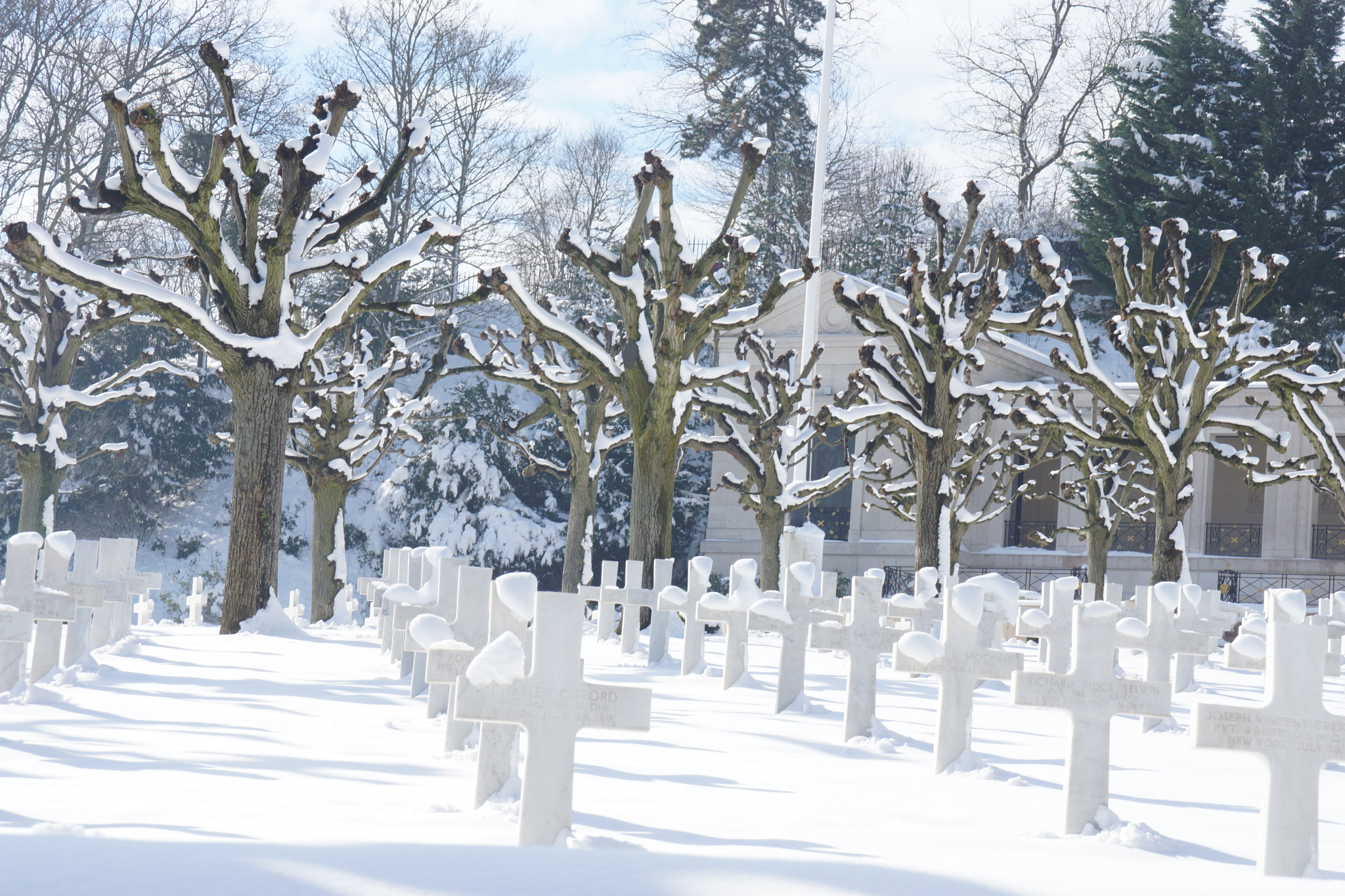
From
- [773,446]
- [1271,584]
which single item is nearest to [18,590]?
[773,446]

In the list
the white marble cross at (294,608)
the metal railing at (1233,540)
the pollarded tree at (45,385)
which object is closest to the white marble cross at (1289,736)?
the white marble cross at (294,608)

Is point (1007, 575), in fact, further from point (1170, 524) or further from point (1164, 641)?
point (1164, 641)

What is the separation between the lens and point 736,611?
7.77 m

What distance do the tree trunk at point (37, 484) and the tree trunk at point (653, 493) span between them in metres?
9.54

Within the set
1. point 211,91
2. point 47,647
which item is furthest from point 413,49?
point 47,647

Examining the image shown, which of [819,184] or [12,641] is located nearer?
[12,641]

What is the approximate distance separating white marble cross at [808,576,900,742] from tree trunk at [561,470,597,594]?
12.8 meters

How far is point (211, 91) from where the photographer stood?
2559cm

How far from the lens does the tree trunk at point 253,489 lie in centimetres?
1116

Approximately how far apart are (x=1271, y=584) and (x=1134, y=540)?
4.61 m

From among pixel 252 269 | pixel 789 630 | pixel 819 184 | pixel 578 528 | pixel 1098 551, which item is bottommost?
pixel 789 630

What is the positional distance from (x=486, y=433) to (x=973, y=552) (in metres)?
13.1

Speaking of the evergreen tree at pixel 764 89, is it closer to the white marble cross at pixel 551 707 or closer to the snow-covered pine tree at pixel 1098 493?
the snow-covered pine tree at pixel 1098 493

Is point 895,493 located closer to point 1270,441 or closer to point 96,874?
point 1270,441
